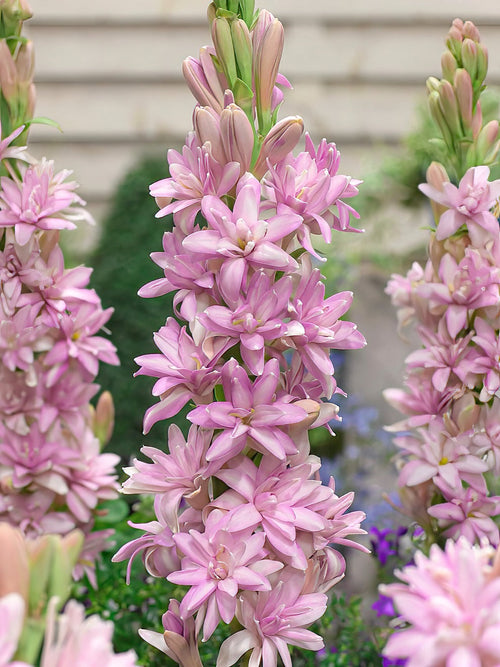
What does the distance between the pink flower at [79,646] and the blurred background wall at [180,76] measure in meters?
2.04

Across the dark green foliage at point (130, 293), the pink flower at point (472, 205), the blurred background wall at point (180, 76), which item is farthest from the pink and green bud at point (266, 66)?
the blurred background wall at point (180, 76)

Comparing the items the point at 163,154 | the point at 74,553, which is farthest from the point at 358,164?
the point at 74,553

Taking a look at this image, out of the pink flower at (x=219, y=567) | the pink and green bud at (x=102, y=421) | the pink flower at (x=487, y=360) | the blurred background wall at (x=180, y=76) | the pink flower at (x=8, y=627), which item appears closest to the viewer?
the pink flower at (x=8, y=627)

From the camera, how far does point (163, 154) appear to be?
2.37m

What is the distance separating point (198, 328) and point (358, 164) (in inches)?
73.0

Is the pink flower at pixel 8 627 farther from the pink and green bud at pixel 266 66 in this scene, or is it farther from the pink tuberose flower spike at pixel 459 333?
the pink tuberose flower spike at pixel 459 333

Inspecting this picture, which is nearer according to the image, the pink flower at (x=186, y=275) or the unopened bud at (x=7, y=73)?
the pink flower at (x=186, y=275)

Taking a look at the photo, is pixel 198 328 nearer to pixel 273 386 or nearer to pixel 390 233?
pixel 273 386

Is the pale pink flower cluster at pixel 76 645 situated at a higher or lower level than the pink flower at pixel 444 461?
higher

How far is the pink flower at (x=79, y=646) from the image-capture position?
350mm

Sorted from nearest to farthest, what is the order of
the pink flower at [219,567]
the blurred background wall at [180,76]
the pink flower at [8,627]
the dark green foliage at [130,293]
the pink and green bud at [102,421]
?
the pink flower at [8,627]
the pink flower at [219,567]
the pink and green bud at [102,421]
the dark green foliage at [130,293]
the blurred background wall at [180,76]

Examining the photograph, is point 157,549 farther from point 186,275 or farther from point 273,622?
point 186,275

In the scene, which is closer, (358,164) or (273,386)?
(273,386)

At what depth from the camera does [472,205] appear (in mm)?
888
